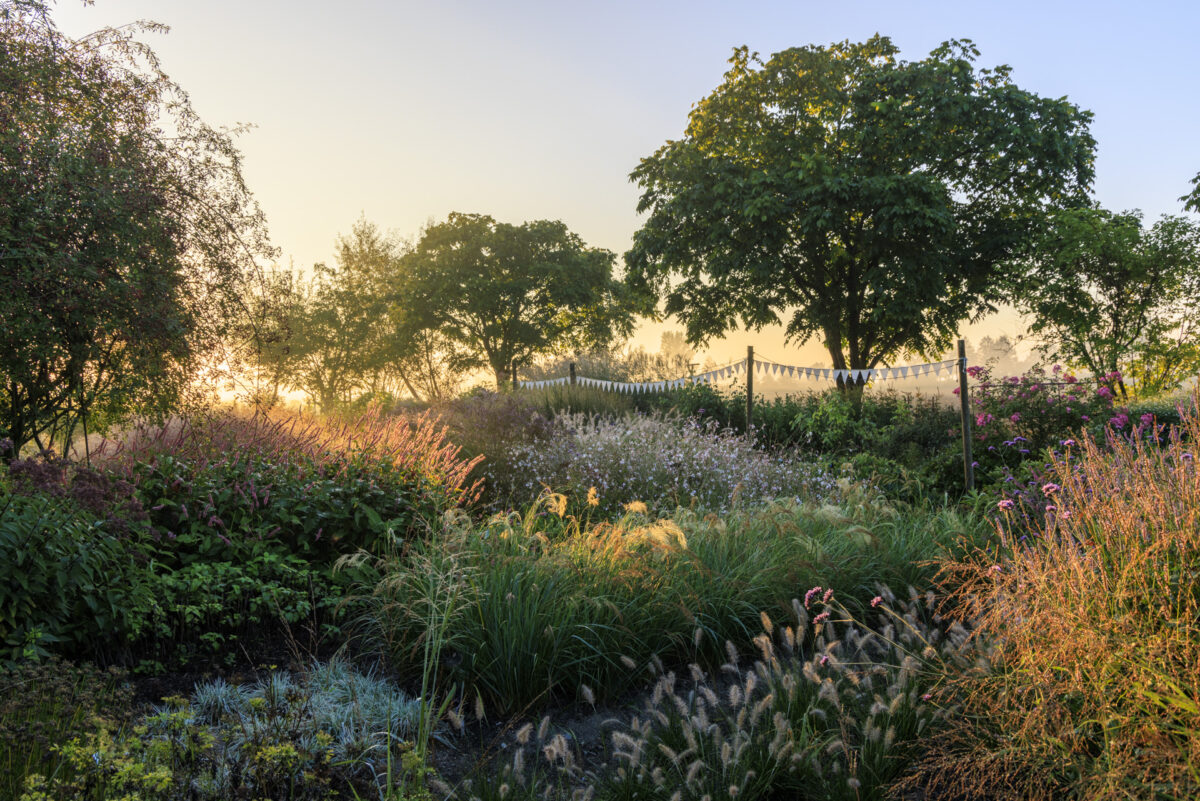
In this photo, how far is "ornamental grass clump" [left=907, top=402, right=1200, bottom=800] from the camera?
257 cm

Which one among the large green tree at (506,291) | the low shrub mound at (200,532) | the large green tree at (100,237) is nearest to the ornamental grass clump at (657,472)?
the low shrub mound at (200,532)

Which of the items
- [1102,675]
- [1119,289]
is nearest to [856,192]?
[1119,289]

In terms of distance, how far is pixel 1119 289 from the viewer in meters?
21.3

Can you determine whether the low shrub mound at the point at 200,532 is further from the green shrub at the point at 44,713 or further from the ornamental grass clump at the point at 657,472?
the ornamental grass clump at the point at 657,472

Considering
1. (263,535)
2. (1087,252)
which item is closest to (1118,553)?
(263,535)

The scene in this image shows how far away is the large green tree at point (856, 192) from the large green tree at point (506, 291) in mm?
10038

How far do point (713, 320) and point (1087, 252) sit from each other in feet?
34.9

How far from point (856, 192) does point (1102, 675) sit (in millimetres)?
19311

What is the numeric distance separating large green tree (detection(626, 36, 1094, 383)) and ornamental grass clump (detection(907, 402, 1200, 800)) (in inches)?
674

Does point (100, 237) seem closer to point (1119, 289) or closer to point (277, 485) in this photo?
point (277, 485)

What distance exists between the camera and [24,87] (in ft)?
20.0

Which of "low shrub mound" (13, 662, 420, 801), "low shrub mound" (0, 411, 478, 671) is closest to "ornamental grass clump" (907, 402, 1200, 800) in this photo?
"low shrub mound" (13, 662, 420, 801)

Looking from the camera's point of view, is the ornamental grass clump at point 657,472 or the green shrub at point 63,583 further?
the ornamental grass clump at point 657,472

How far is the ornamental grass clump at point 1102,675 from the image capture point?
257 centimetres
